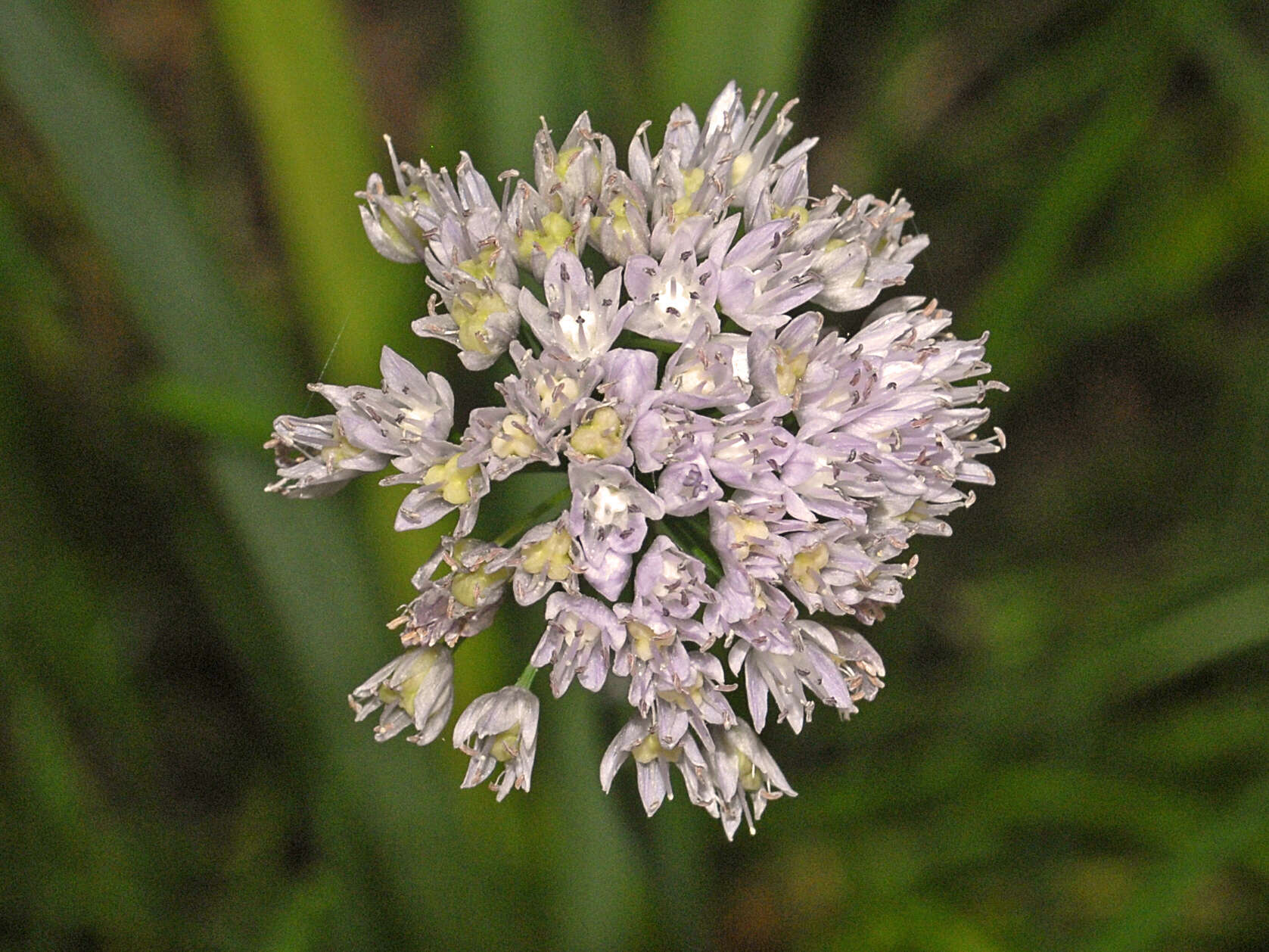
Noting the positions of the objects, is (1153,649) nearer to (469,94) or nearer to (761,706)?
(761,706)

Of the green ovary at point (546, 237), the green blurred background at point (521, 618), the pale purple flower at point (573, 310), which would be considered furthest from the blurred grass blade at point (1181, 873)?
the green ovary at point (546, 237)

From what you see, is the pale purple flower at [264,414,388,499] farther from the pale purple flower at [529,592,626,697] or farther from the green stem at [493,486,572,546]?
the pale purple flower at [529,592,626,697]

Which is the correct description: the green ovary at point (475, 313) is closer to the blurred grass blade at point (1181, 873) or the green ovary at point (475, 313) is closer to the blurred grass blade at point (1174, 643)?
the blurred grass blade at point (1181, 873)

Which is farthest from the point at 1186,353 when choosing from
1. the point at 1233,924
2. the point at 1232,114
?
the point at 1233,924

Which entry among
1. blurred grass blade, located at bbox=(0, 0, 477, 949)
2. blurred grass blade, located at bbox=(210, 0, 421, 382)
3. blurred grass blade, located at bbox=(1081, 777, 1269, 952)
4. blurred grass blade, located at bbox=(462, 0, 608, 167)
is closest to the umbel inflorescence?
blurred grass blade, located at bbox=(0, 0, 477, 949)

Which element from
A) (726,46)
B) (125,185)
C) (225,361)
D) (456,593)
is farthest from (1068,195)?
(125,185)

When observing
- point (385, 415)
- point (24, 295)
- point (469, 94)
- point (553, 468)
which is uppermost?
point (24, 295)

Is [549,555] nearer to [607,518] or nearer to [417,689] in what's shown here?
[607,518]
